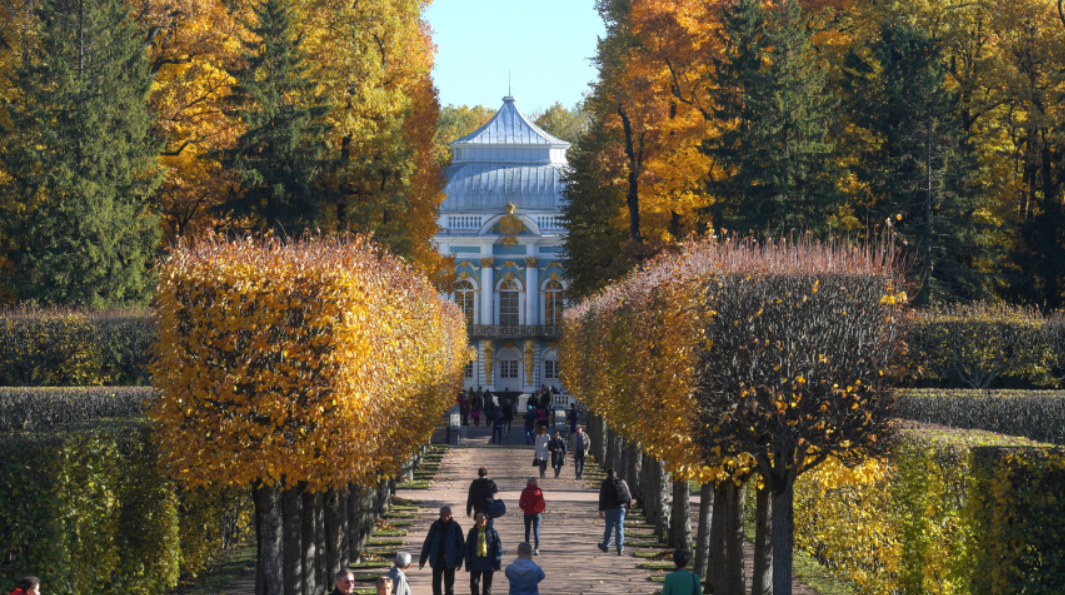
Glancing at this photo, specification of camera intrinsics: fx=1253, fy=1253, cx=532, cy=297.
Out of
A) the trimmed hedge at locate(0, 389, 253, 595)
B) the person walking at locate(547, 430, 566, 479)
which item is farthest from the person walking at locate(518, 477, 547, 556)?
the person walking at locate(547, 430, 566, 479)

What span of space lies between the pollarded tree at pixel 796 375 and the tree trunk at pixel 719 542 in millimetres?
1509

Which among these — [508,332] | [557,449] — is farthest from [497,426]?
[508,332]

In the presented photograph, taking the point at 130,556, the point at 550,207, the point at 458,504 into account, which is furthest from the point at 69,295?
the point at 550,207

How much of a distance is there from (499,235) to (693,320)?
64.2 metres

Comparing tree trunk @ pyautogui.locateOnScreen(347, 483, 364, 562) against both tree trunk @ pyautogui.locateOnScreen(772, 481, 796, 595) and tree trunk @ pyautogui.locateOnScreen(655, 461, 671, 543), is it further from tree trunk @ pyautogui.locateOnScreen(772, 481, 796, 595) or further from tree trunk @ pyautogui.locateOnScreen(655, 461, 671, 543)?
tree trunk @ pyautogui.locateOnScreen(772, 481, 796, 595)

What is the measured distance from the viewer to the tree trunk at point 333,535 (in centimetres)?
2083

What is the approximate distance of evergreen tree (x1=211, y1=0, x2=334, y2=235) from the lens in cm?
3719

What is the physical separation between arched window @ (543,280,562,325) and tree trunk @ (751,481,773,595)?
64.0m

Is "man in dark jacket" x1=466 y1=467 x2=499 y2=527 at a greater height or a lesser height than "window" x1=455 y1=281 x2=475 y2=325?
lesser

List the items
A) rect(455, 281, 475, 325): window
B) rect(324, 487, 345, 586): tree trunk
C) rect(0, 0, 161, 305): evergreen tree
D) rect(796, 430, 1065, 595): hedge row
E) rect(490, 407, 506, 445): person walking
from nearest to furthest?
rect(796, 430, 1065, 595): hedge row, rect(324, 487, 345, 586): tree trunk, rect(0, 0, 161, 305): evergreen tree, rect(490, 407, 506, 445): person walking, rect(455, 281, 475, 325): window

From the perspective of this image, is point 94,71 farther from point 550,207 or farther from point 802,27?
point 550,207

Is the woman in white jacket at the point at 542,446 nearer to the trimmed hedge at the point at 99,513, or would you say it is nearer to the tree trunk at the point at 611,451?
the tree trunk at the point at 611,451

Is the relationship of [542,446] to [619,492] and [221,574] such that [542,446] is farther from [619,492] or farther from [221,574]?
[221,574]

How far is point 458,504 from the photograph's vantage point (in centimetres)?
2970
